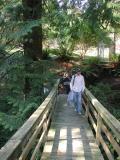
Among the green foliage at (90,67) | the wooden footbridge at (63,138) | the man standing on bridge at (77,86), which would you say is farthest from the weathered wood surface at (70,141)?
the green foliage at (90,67)

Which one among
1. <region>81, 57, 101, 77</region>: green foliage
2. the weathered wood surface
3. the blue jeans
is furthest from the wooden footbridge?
<region>81, 57, 101, 77</region>: green foliage

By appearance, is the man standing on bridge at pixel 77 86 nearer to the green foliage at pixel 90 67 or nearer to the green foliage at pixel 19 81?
the green foliage at pixel 19 81

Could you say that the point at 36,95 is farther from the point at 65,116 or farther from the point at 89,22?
the point at 89,22

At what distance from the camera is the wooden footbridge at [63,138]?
4.94 metres

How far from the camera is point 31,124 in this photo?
584cm

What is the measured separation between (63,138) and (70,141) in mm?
400

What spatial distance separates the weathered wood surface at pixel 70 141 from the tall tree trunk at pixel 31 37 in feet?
6.57

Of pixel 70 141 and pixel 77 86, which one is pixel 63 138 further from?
pixel 77 86

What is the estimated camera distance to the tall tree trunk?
13547 millimetres

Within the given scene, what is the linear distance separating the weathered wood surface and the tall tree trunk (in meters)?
2.00

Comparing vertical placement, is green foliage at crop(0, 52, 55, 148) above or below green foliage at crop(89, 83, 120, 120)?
above

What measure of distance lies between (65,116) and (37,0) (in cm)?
445

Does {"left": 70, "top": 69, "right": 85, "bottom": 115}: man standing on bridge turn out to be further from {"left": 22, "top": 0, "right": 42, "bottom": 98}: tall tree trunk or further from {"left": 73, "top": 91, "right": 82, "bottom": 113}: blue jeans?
{"left": 22, "top": 0, "right": 42, "bottom": 98}: tall tree trunk

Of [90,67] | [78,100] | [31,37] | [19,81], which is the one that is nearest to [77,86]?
[78,100]
